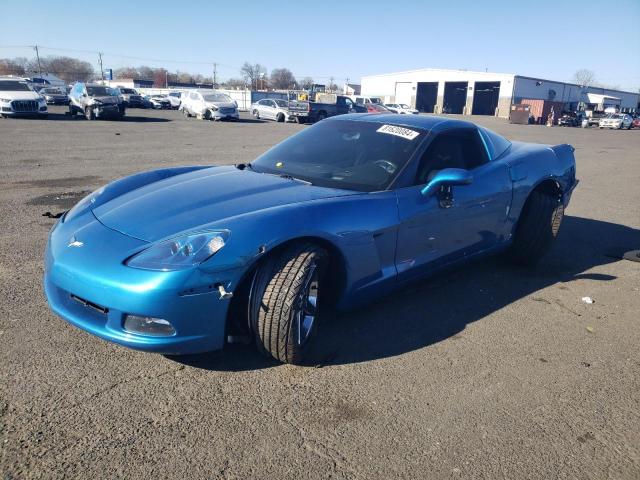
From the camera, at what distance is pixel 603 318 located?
3.59m

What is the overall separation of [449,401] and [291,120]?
28.2 meters

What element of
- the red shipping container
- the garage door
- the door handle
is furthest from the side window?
the garage door

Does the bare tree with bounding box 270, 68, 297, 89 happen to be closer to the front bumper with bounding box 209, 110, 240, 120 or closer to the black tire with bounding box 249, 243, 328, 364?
the front bumper with bounding box 209, 110, 240, 120

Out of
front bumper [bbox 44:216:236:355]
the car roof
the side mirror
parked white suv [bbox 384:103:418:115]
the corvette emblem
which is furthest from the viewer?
parked white suv [bbox 384:103:418:115]

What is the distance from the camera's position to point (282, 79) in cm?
12500

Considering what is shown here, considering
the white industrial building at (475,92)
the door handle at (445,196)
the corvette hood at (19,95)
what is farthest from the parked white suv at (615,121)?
the door handle at (445,196)

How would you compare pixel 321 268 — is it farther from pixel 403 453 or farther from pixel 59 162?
pixel 59 162

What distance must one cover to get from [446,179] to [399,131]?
0.67m

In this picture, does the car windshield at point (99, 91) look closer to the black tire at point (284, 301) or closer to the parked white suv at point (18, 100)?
the parked white suv at point (18, 100)

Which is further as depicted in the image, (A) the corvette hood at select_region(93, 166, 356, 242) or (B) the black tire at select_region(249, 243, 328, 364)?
(A) the corvette hood at select_region(93, 166, 356, 242)

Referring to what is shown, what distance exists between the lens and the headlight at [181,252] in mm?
2313

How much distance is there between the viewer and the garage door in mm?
69625

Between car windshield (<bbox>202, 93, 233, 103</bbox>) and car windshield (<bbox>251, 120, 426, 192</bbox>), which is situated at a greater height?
car windshield (<bbox>202, 93, 233, 103</bbox>)

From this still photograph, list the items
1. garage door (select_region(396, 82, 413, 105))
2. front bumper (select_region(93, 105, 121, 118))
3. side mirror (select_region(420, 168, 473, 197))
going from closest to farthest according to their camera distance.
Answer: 1. side mirror (select_region(420, 168, 473, 197))
2. front bumper (select_region(93, 105, 121, 118))
3. garage door (select_region(396, 82, 413, 105))
